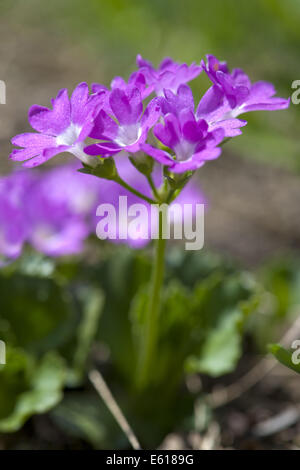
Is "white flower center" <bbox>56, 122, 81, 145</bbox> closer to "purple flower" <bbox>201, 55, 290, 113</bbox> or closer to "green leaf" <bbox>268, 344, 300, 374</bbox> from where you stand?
"purple flower" <bbox>201, 55, 290, 113</bbox>

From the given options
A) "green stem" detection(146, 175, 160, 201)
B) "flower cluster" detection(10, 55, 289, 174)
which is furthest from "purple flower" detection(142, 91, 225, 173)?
"green stem" detection(146, 175, 160, 201)

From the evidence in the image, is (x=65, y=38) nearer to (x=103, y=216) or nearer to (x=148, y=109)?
(x=103, y=216)

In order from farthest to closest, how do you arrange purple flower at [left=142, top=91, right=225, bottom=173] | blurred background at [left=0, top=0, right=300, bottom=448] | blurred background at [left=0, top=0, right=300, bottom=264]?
blurred background at [left=0, top=0, right=300, bottom=264] < blurred background at [left=0, top=0, right=300, bottom=448] < purple flower at [left=142, top=91, right=225, bottom=173]

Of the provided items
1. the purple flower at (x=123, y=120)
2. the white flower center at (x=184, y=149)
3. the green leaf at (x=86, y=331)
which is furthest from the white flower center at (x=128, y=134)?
the green leaf at (x=86, y=331)

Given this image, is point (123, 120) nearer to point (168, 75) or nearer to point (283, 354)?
point (168, 75)

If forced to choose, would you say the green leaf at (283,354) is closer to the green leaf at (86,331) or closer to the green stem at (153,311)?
the green stem at (153,311)
